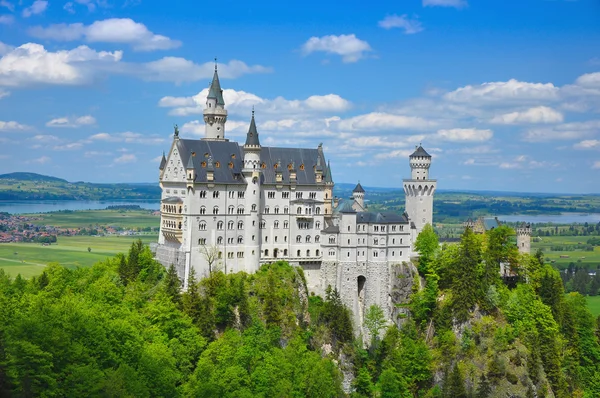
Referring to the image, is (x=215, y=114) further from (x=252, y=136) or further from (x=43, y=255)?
(x=43, y=255)

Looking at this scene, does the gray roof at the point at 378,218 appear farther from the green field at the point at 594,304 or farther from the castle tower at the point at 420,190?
the green field at the point at 594,304

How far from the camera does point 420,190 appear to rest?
110m

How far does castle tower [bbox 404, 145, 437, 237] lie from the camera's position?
11006 cm

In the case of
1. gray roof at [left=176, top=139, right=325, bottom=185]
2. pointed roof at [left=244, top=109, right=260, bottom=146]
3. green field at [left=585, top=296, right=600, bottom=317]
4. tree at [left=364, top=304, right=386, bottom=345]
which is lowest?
green field at [left=585, top=296, right=600, bottom=317]

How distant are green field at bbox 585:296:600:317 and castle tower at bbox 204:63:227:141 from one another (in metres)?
88.6

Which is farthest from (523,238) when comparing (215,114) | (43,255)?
(43,255)

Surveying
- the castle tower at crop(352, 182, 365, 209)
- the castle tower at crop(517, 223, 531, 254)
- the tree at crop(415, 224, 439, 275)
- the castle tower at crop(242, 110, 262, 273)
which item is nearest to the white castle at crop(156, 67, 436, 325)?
the castle tower at crop(242, 110, 262, 273)

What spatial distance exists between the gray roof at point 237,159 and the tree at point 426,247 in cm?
1689

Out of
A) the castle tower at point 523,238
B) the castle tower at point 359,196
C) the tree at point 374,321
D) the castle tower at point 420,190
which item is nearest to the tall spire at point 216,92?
the castle tower at point 359,196

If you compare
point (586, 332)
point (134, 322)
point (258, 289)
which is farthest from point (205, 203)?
point (586, 332)

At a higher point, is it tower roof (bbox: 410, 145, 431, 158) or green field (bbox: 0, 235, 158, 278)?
tower roof (bbox: 410, 145, 431, 158)

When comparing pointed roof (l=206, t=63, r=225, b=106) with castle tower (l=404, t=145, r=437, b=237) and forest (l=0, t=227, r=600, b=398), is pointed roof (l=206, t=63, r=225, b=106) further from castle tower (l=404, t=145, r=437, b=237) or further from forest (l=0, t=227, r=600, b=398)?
castle tower (l=404, t=145, r=437, b=237)

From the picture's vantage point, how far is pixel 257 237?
100062 mm

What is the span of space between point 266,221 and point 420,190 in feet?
78.8
